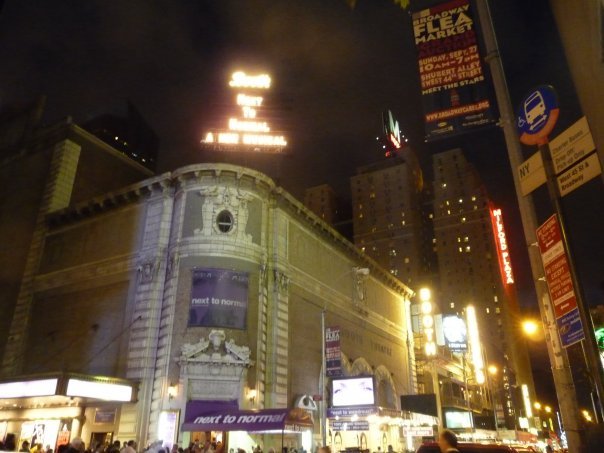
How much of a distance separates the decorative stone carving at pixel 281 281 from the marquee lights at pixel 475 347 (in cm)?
3732

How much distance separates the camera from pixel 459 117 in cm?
1619

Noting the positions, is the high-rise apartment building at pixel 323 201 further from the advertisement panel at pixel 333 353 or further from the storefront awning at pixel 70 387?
the storefront awning at pixel 70 387

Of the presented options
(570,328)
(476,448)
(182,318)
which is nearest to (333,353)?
(182,318)

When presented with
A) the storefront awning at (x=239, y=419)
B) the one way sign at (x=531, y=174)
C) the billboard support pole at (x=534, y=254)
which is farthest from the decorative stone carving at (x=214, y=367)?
the one way sign at (x=531, y=174)

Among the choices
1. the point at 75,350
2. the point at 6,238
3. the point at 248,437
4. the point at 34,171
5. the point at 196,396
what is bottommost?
the point at 248,437

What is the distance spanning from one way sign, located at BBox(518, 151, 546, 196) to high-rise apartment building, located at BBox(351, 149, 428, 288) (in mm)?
114206

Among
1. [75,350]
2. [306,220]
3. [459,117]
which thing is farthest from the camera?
[306,220]

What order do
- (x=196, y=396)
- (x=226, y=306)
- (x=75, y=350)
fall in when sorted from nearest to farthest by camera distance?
1. (x=196, y=396)
2. (x=226, y=306)
3. (x=75, y=350)

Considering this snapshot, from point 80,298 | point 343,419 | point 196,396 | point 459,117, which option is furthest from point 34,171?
point 459,117

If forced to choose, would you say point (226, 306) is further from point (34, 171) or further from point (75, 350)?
point (34, 171)

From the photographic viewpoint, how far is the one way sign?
9.71 meters

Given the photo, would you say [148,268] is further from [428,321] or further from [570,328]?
[428,321]

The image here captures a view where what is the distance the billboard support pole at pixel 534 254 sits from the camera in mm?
8266

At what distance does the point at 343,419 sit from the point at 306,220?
14.9m
